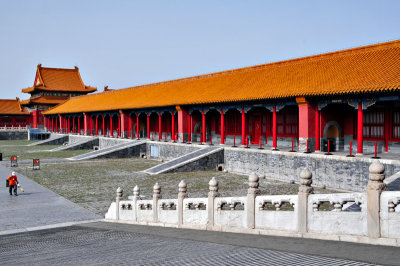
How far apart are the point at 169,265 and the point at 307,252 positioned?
2.34 metres

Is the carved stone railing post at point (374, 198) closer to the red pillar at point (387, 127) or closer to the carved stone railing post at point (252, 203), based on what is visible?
the carved stone railing post at point (252, 203)

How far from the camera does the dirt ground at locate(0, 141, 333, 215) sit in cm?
1844

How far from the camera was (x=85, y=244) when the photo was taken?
369 inches

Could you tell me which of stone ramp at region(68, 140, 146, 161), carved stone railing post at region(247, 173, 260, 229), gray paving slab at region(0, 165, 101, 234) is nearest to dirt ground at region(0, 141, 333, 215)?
gray paving slab at region(0, 165, 101, 234)

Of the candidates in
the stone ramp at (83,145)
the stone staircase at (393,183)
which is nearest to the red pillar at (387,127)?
the stone staircase at (393,183)

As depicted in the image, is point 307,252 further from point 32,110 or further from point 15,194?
point 32,110

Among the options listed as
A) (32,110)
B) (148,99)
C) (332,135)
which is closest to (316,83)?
(332,135)

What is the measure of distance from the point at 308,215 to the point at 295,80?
689 inches

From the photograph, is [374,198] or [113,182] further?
[113,182]

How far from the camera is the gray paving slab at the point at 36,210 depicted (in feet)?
44.7

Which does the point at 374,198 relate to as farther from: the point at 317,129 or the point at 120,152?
the point at 120,152

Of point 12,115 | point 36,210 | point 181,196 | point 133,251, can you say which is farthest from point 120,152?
point 12,115

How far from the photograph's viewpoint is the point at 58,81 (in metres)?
70.1

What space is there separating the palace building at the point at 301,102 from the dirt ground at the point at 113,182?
354 cm
